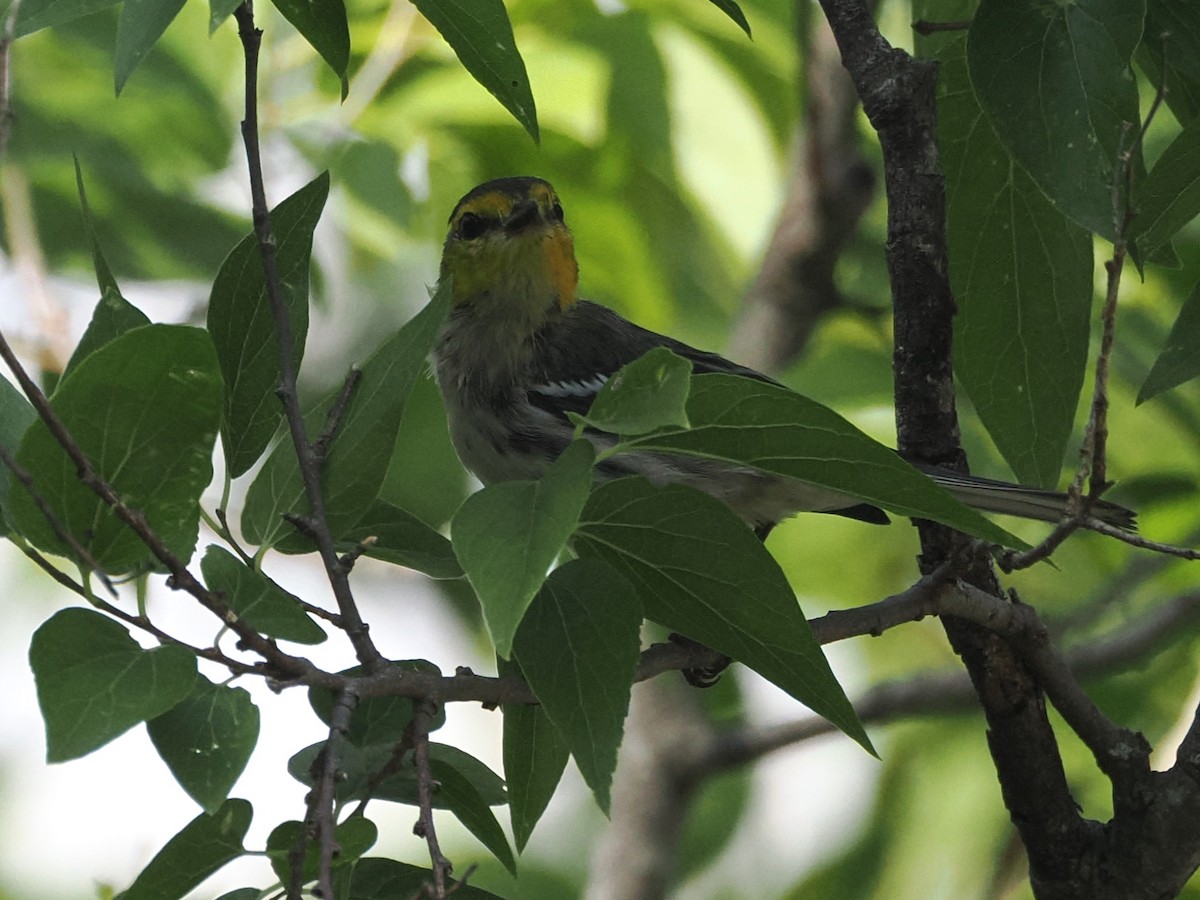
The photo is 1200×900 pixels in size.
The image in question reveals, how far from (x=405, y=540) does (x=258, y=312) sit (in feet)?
1.22

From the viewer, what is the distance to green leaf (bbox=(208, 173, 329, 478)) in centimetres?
186

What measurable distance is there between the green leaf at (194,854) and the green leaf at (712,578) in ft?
1.73

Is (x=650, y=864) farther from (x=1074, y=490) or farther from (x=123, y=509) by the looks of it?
(x=123, y=509)

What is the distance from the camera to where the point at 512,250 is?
3.74 metres

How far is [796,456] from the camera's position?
1.59m

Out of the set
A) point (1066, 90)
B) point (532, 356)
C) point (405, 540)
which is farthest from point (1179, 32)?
point (532, 356)

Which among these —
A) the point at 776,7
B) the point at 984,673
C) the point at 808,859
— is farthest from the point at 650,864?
the point at 776,7

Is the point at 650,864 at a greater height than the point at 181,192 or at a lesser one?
lesser

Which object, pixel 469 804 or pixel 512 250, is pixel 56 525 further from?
pixel 512 250

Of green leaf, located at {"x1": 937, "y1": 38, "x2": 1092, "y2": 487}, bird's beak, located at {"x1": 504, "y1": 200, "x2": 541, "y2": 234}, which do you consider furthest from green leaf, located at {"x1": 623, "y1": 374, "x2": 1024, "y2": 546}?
bird's beak, located at {"x1": 504, "y1": 200, "x2": 541, "y2": 234}

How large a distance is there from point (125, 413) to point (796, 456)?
2.48 ft

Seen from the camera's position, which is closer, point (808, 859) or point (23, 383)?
point (23, 383)

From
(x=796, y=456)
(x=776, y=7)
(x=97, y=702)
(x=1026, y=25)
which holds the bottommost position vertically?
(x=97, y=702)

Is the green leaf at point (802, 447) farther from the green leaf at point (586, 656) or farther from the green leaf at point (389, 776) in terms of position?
the green leaf at point (389, 776)
